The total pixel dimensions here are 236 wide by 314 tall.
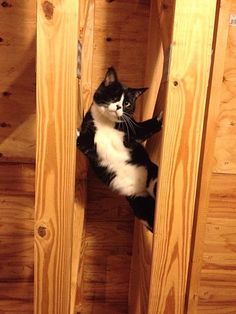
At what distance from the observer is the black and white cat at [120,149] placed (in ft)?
2.97

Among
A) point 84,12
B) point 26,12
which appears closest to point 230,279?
point 84,12

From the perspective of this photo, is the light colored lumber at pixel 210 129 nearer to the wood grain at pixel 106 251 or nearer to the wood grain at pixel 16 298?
the wood grain at pixel 106 251

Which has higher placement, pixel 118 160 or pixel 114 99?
pixel 114 99

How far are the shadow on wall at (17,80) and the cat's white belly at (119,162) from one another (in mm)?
359

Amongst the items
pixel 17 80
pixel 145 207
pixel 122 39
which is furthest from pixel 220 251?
pixel 17 80

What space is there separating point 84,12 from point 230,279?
3.71ft

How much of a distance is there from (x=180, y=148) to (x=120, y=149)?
0.95 feet

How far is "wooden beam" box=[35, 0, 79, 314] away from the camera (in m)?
0.62

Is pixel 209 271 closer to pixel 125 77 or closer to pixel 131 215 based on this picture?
pixel 131 215

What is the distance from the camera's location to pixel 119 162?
3.01 feet

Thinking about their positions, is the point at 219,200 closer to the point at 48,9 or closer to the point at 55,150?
the point at 55,150

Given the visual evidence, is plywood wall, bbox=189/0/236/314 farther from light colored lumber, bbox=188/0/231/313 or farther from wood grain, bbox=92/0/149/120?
wood grain, bbox=92/0/149/120

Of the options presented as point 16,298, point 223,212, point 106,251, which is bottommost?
point 16,298

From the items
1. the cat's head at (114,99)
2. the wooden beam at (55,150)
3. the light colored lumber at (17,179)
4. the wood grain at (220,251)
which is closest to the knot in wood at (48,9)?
the wooden beam at (55,150)
